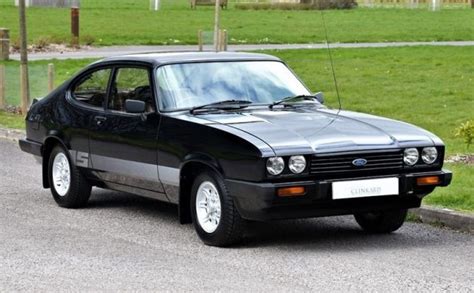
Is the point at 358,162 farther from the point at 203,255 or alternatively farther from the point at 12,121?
the point at 12,121

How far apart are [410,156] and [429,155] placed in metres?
0.22

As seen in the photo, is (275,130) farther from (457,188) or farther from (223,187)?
(457,188)

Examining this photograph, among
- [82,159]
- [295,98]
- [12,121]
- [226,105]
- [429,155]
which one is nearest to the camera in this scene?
[429,155]

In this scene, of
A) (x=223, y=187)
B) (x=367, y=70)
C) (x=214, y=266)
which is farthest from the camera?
(x=367, y=70)

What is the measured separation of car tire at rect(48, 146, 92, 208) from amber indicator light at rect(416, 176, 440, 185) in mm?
3312

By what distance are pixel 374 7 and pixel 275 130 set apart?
61226mm

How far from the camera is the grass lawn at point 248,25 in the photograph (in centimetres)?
4294

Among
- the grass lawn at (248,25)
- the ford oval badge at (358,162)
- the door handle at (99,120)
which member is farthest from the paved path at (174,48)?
the ford oval badge at (358,162)

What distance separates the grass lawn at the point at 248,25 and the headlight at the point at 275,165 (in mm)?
31380

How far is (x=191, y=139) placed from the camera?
9844 mm

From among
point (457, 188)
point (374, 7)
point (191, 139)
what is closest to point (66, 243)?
point (191, 139)

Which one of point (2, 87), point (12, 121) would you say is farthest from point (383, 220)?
point (2, 87)

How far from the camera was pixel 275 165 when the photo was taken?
30.1ft

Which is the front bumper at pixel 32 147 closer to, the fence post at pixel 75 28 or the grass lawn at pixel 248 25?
the fence post at pixel 75 28
